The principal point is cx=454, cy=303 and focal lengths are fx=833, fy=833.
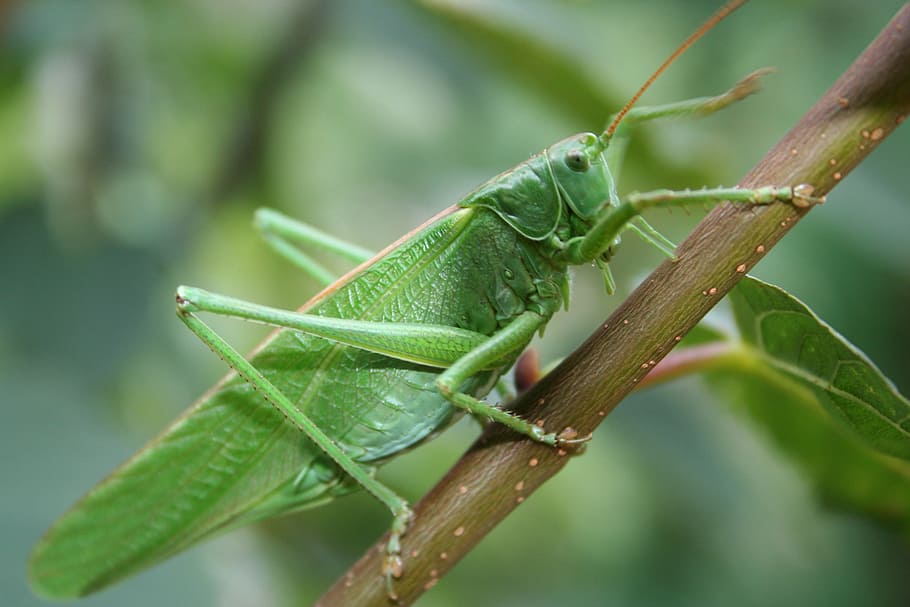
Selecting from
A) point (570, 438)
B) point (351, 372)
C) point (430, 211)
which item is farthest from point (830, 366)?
point (430, 211)

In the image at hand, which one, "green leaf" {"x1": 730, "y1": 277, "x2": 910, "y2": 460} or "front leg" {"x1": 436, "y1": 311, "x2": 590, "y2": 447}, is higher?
"green leaf" {"x1": 730, "y1": 277, "x2": 910, "y2": 460}

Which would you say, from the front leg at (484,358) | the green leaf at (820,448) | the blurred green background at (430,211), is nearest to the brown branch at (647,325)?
the front leg at (484,358)

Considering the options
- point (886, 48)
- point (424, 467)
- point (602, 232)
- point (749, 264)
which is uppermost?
point (886, 48)

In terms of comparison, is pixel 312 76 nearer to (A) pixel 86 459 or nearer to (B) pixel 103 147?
(B) pixel 103 147

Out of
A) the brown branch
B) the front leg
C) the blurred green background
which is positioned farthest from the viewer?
the blurred green background

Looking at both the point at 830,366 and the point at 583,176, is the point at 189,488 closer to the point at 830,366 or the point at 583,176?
the point at 583,176

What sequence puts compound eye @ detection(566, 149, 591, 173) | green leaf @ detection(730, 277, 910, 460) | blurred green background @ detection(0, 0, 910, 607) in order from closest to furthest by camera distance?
green leaf @ detection(730, 277, 910, 460)
compound eye @ detection(566, 149, 591, 173)
blurred green background @ detection(0, 0, 910, 607)

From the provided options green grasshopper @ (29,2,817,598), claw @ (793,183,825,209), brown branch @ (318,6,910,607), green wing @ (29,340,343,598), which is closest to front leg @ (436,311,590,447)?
green grasshopper @ (29,2,817,598)

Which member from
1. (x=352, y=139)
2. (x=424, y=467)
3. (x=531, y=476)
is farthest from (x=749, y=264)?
(x=352, y=139)

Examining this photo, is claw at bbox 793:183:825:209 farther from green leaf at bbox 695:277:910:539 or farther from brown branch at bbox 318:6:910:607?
green leaf at bbox 695:277:910:539
